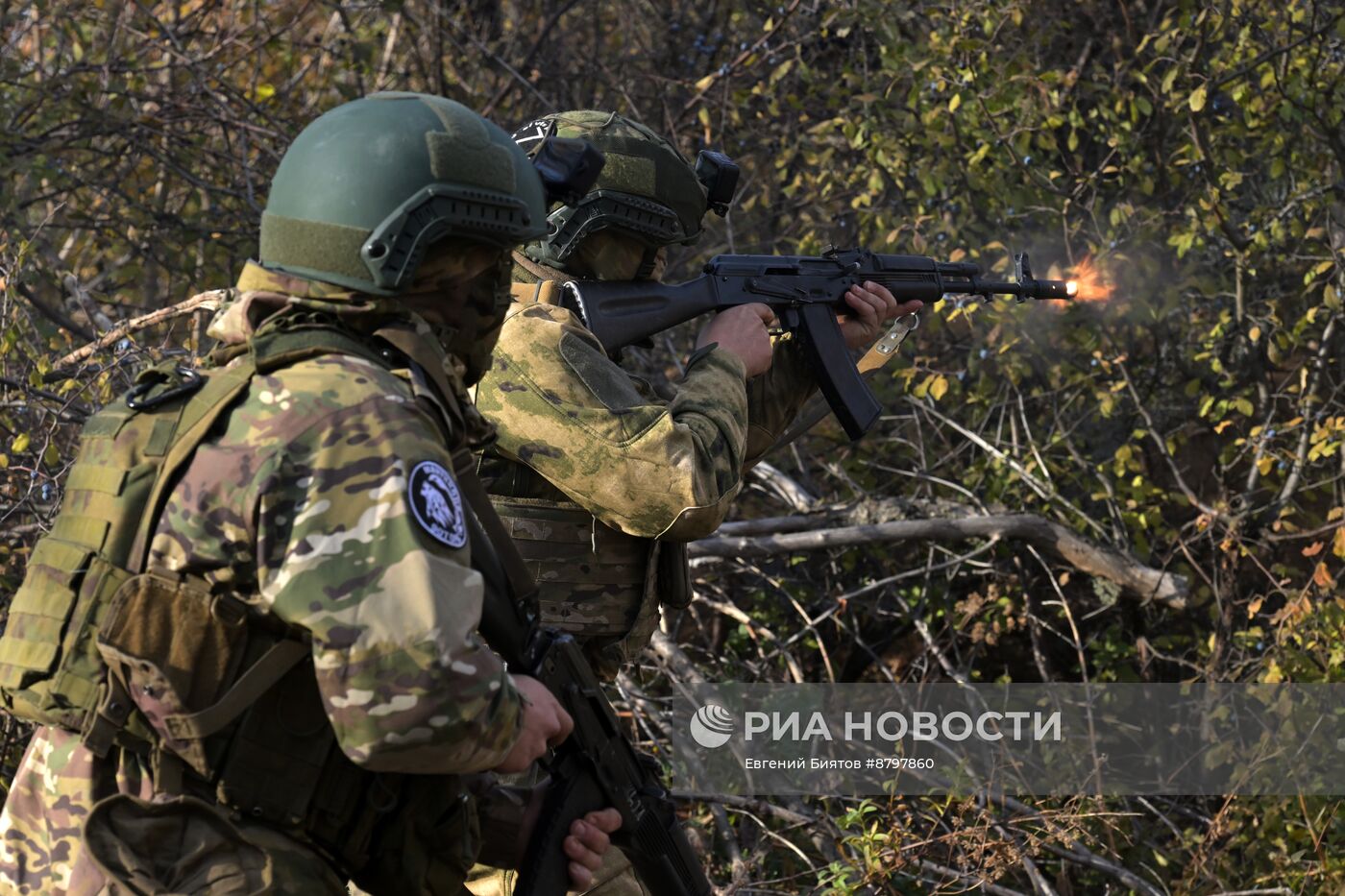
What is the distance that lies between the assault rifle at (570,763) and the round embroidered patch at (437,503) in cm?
18

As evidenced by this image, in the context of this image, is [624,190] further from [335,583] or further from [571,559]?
[335,583]

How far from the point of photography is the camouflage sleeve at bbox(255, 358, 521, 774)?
176 cm

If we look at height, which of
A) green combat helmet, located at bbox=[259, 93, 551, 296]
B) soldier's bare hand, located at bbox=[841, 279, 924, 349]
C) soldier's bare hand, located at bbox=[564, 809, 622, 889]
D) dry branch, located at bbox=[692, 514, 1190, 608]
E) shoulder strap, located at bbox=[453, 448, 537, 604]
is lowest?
dry branch, located at bbox=[692, 514, 1190, 608]

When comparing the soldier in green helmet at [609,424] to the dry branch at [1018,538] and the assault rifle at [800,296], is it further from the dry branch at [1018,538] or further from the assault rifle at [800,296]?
the dry branch at [1018,538]

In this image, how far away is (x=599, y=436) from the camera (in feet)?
9.21

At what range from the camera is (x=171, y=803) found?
188cm

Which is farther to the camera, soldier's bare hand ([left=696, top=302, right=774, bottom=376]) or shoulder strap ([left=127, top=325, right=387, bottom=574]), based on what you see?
soldier's bare hand ([left=696, top=302, right=774, bottom=376])

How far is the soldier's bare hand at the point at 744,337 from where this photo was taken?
A: 3255 millimetres

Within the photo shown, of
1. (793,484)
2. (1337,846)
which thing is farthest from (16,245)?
(1337,846)

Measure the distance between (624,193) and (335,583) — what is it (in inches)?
59.1

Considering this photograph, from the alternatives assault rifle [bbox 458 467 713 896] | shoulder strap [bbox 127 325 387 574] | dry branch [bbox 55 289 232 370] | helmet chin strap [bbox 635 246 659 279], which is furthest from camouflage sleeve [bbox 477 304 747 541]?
dry branch [bbox 55 289 232 370]

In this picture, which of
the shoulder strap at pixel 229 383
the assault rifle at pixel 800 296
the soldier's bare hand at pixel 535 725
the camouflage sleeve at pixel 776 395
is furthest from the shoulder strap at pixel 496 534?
the camouflage sleeve at pixel 776 395

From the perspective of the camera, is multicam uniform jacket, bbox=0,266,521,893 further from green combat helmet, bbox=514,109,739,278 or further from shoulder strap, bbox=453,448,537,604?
green combat helmet, bbox=514,109,739,278

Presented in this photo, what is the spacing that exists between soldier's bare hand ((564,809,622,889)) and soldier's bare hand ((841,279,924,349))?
1621mm
